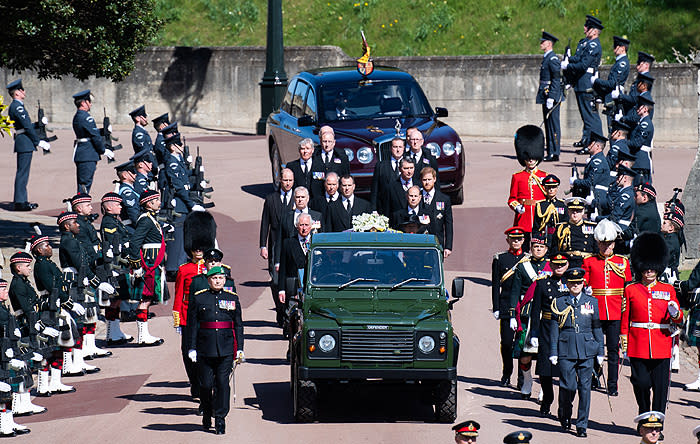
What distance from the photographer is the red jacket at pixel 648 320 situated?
1305 cm

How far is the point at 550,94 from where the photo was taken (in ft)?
90.9

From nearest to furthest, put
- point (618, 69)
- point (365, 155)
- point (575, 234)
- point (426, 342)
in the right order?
1. point (426, 342)
2. point (575, 234)
3. point (365, 155)
4. point (618, 69)

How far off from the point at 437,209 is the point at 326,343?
474cm

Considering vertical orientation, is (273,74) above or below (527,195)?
above

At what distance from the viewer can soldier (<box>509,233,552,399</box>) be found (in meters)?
14.0

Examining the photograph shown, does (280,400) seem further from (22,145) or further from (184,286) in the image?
(22,145)

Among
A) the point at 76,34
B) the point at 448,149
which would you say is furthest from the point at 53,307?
the point at 448,149

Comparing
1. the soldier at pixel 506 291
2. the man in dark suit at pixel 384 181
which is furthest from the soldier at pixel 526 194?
the soldier at pixel 506 291

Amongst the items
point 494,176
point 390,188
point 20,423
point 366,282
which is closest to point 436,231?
point 390,188

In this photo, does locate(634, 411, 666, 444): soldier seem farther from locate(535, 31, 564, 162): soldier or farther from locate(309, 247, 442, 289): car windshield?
locate(535, 31, 564, 162): soldier

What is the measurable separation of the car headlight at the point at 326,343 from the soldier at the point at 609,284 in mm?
3112

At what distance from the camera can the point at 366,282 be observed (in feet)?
45.1

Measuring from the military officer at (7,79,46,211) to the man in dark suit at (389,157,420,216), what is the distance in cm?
791

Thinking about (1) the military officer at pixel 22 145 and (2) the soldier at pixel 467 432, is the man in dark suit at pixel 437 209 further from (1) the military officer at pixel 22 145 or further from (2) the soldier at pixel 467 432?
(1) the military officer at pixel 22 145
